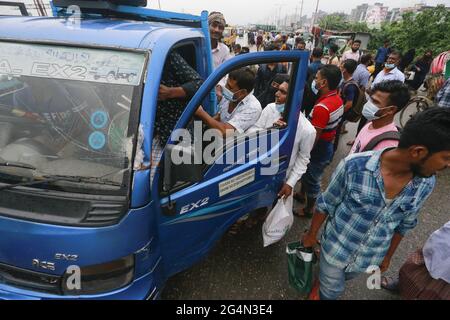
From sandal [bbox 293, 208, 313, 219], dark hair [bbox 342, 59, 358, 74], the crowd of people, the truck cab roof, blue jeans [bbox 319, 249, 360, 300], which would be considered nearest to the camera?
the crowd of people

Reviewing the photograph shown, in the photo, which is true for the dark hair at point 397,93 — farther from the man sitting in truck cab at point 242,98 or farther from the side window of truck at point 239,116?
the man sitting in truck cab at point 242,98

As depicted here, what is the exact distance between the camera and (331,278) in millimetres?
1947

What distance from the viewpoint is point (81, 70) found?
1.62 m

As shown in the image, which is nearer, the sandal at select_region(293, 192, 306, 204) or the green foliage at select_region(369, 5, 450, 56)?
the sandal at select_region(293, 192, 306, 204)

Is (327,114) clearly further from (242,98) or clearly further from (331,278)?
(331,278)

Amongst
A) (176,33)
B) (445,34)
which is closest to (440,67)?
(176,33)

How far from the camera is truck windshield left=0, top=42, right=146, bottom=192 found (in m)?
1.53

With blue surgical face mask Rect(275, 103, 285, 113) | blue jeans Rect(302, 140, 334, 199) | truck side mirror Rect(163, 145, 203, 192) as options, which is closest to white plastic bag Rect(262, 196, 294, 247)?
blue surgical face mask Rect(275, 103, 285, 113)

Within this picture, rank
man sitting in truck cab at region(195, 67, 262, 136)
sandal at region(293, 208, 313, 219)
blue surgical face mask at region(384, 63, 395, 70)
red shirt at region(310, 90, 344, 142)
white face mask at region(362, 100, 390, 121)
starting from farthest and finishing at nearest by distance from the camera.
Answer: blue surgical face mask at region(384, 63, 395, 70) → sandal at region(293, 208, 313, 219) → red shirt at region(310, 90, 344, 142) → man sitting in truck cab at region(195, 67, 262, 136) → white face mask at region(362, 100, 390, 121)

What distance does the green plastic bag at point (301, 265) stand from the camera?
2.05 metres

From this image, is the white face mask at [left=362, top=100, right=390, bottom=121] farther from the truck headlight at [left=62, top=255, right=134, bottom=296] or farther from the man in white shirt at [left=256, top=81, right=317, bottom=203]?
the truck headlight at [left=62, top=255, right=134, bottom=296]

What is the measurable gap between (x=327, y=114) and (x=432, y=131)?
1568 millimetres

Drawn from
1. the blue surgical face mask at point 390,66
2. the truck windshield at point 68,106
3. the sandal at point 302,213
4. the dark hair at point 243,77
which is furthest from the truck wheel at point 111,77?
the blue surgical face mask at point 390,66

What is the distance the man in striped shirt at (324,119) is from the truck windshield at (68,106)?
6.41 feet
